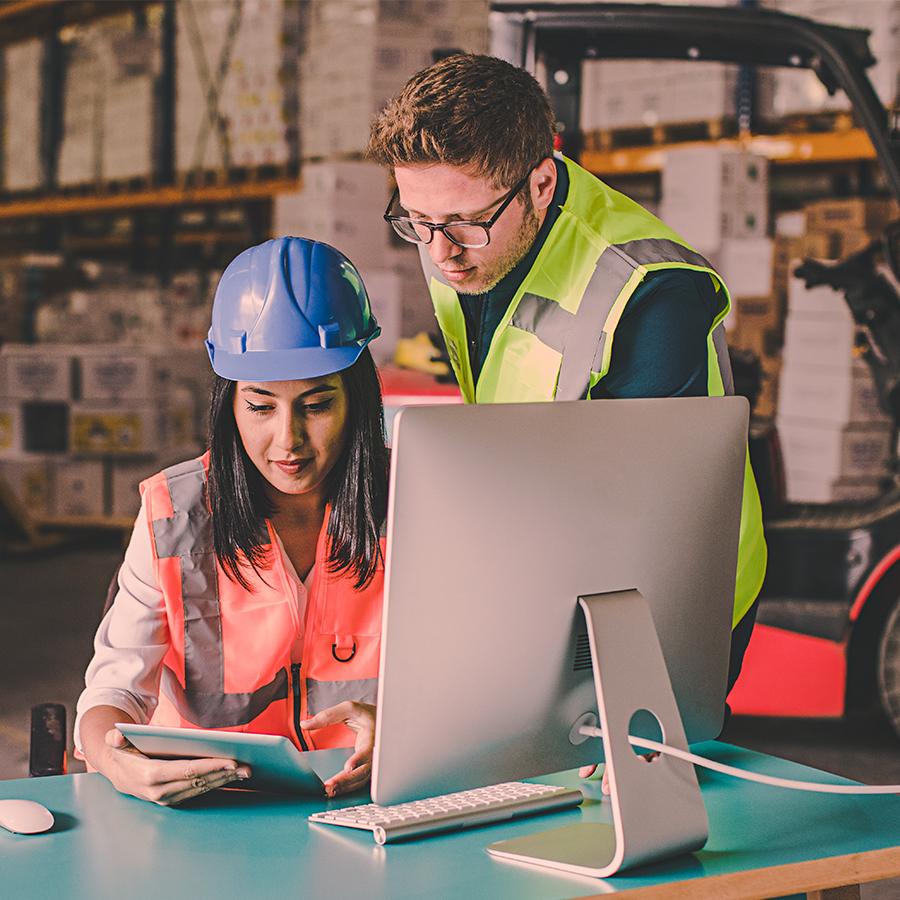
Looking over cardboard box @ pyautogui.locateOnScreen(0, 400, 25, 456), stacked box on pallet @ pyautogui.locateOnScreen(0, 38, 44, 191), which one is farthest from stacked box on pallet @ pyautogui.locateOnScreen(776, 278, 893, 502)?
stacked box on pallet @ pyautogui.locateOnScreen(0, 38, 44, 191)

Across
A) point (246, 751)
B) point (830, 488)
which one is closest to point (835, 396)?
point (830, 488)

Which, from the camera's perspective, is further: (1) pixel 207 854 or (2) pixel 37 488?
(2) pixel 37 488

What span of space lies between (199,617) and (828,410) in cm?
345

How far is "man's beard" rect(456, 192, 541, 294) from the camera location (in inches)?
73.7

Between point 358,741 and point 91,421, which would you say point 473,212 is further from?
point 91,421

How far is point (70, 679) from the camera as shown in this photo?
4.45 m

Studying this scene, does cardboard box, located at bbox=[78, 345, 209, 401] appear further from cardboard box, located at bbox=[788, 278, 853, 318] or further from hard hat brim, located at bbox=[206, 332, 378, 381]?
hard hat brim, located at bbox=[206, 332, 378, 381]

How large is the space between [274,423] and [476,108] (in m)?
0.56

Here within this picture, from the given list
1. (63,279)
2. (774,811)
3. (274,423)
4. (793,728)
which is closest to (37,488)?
(63,279)

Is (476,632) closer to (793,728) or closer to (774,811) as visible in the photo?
(774,811)

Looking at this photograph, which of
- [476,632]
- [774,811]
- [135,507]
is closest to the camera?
[476,632]

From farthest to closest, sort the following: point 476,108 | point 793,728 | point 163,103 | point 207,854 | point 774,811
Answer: point 163,103
point 793,728
point 476,108
point 774,811
point 207,854

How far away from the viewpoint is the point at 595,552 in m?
1.28

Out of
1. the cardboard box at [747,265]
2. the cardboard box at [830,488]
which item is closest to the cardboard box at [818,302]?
the cardboard box at [747,265]
